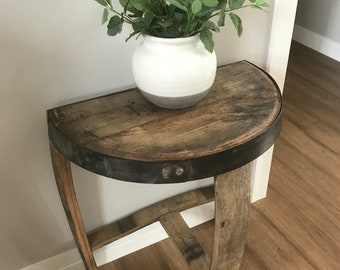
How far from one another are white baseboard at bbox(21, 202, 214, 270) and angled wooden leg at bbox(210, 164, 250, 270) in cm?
42

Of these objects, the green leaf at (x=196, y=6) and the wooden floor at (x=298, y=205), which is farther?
the wooden floor at (x=298, y=205)

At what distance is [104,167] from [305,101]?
1.61 meters

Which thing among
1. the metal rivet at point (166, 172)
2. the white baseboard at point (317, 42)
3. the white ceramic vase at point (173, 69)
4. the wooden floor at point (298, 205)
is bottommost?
the wooden floor at point (298, 205)

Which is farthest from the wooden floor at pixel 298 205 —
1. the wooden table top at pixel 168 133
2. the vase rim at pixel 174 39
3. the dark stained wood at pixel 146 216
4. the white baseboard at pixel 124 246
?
the vase rim at pixel 174 39

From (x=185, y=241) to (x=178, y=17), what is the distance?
2.18 feet

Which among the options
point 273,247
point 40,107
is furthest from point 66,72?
point 273,247

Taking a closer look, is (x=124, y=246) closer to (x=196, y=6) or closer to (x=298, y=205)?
(x=298, y=205)

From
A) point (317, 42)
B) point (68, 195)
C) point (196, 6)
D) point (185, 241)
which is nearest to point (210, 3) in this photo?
point (196, 6)

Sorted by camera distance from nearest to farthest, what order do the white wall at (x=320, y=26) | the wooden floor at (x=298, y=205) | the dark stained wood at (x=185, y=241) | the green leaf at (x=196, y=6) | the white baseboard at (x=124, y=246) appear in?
the green leaf at (x=196, y=6) < the dark stained wood at (x=185, y=241) < the white baseboard at (x=124, y=246) < the wooden floor at (x=298, y=205) < the white wall at (x=320, y=26)

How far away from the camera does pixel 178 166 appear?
79cm

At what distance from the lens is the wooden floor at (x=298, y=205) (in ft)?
4.50

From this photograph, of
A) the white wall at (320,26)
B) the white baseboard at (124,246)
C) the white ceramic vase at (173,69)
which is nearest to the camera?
the white ceramic vase at (173,69)

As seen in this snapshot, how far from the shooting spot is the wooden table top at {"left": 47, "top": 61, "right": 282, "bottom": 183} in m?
0.80

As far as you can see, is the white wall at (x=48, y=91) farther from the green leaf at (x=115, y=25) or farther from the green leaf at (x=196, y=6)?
the green leaf at (x=196, y=6)
